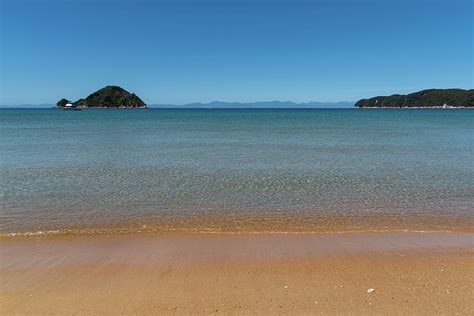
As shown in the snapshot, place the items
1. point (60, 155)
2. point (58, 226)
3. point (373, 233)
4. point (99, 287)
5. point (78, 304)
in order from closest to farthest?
point (78, 304)
point (99, 287)
point (373, 233)
point (58, 226)
point (60, 155)

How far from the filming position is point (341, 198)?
11672 millimetres

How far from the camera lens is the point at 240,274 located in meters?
6.34

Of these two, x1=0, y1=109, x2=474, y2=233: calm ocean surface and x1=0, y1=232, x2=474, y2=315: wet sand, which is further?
x1=0, y1=109, x2=474, y2=233: calm ocean surface

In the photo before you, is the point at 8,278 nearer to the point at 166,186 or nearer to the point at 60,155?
the point at 166,186

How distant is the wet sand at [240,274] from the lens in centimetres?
531

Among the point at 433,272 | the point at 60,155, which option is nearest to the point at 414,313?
the point at 433,272

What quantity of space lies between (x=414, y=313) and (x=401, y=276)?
48.4 inches

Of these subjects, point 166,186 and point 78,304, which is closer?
point 78,304

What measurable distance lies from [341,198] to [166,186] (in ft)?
19.8

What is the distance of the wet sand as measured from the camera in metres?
5.31

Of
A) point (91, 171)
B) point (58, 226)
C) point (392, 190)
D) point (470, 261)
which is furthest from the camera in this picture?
point (91, 171)

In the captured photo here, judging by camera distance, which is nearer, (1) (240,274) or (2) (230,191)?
(1) (240,274)

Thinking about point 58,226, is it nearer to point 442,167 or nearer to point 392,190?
point 392,190

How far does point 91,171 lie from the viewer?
16.9 metres
